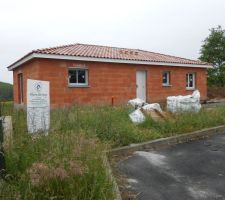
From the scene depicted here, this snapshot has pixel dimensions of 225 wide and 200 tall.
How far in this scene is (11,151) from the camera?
4.50 m

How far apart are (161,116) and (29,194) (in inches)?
273

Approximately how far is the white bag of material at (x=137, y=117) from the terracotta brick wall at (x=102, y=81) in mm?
4876

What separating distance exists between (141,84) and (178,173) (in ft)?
51.0

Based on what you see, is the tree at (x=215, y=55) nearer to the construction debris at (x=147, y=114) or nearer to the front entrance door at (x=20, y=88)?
the front entrance door at (x=20, y=88)

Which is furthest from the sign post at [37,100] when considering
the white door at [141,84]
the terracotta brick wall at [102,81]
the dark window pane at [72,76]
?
the white door at [141,84]

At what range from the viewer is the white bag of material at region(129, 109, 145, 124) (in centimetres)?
973

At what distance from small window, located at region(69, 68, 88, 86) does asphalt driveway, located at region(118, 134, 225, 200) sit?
1067 centimetres

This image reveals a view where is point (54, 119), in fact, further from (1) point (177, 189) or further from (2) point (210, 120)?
(2) point (210, 120)

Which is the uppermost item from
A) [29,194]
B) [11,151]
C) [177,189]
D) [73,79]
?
[73,79]

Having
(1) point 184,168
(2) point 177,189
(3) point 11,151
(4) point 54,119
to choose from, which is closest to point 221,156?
(1) point 184,168

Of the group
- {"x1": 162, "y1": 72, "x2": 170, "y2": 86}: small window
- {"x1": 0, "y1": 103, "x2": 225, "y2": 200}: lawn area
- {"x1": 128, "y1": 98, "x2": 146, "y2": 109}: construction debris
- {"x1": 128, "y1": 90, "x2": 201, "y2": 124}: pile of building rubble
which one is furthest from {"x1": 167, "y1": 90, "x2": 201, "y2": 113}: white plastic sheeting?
{"x1": 162, "y1": 72, "x2": 170, "y2": 86}: small window

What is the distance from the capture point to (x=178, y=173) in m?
6.02

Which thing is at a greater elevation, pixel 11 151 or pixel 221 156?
pixel 11 151

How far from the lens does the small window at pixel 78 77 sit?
716 inches
